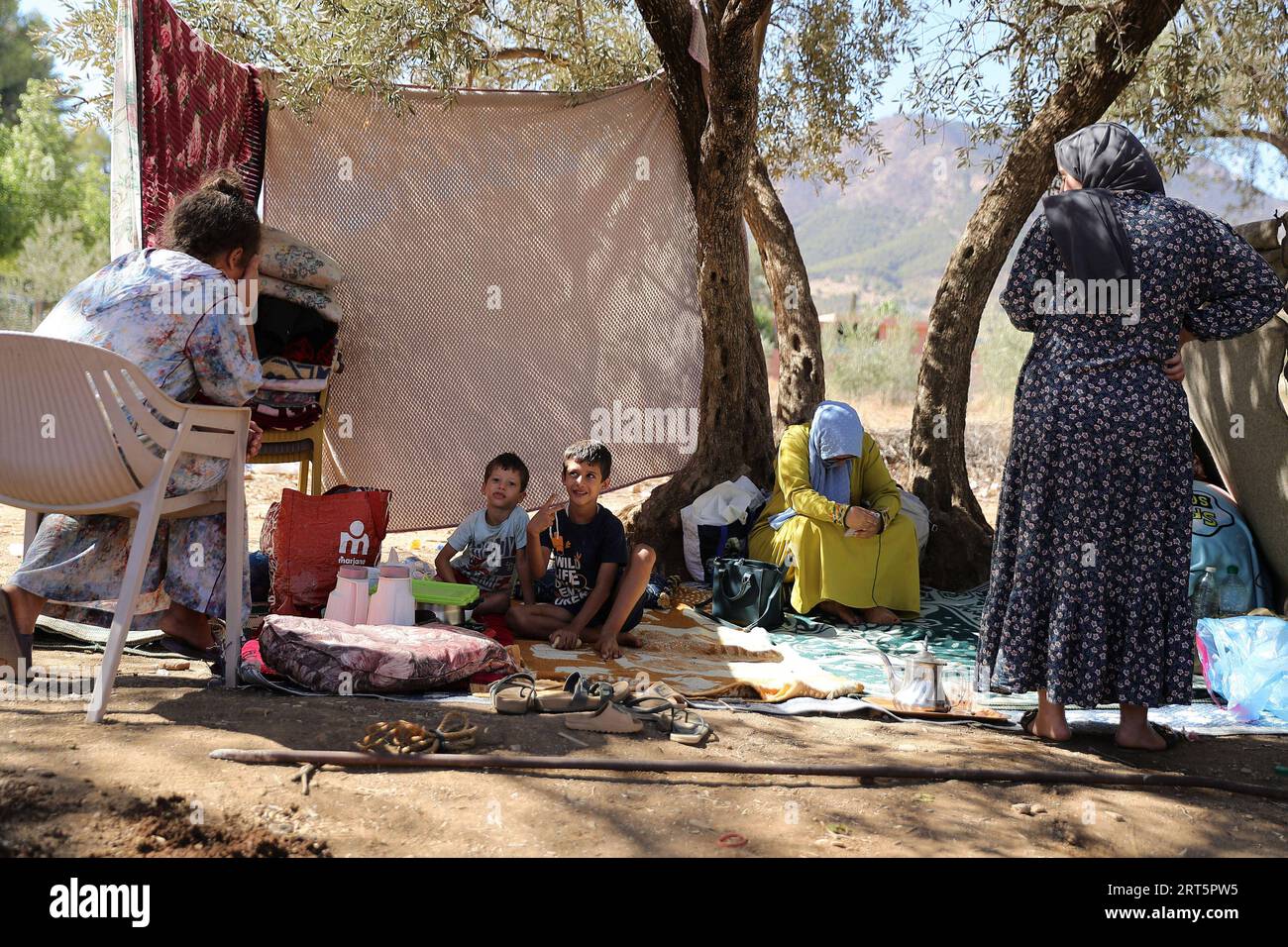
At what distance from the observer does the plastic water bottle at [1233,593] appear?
4848mm

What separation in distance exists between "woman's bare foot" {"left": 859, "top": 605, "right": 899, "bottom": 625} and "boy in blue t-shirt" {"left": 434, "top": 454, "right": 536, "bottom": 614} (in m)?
1.62

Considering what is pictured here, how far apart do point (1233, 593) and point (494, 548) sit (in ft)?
10.1

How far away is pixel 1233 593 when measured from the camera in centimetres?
485

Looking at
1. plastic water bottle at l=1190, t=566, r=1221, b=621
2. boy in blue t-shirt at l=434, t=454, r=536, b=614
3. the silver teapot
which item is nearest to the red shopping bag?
boy in blue t-shirt at l=434, t=454, r=536, b=614

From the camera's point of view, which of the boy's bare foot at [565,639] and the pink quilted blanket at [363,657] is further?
the boy's bare foot at [565,639]

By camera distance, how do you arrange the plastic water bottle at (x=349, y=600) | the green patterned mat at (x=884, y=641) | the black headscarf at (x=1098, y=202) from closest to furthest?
the black headscarf at (x=1098, y=202) → the plastic water bottle at (x=349, y=600) → the green patterned mat at (x=884, y=641)

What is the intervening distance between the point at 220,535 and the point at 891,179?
103948 mm

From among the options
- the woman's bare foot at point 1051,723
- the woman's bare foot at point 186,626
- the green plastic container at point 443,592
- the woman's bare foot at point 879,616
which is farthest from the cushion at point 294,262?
the woman's bare foot at point 1051,723

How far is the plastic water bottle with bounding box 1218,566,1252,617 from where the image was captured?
485 centimetres

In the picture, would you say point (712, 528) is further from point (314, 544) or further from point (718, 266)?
point (314, 544)

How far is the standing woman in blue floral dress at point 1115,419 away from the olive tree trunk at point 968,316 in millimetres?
2514

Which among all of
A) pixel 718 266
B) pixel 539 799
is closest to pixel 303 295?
pixel 718 266

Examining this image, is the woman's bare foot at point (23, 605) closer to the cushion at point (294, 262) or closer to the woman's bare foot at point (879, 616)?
the cushion at point (294, 262)

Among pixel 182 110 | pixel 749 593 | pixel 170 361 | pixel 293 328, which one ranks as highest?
pixel 182 110
